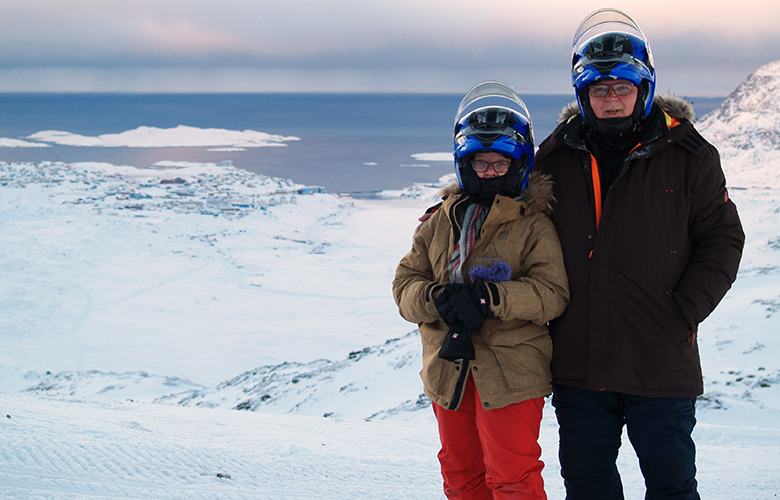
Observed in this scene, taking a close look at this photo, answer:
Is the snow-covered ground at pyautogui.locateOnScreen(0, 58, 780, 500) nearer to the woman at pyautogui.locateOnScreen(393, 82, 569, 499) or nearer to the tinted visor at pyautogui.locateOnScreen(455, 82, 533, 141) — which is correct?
the woman at pyautogui.locateOnScreen(393, 82, 569, 499)

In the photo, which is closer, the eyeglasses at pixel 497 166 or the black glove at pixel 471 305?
the black glove at pixel 471 305

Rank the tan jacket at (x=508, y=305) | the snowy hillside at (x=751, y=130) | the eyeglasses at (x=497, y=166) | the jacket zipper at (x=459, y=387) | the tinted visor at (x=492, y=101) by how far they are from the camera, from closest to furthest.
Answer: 1. the tan jacket at (x=508, y=305)
2. the jacket zipper at (x=459, y=387)
3. the eyeglasses at (x=497, y=166)
4. the tinted visor at (x=492, y=101)
5. the snowy hillside at (x=751, y=130)

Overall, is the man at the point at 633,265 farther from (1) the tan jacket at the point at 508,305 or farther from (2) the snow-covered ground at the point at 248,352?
(2) the snow-covered ground at the point at 248,352

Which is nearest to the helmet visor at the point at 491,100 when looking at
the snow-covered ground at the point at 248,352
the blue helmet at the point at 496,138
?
the blue helmet at the point at 496,138

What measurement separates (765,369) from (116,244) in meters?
30.2

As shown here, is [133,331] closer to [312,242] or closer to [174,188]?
[312,242]

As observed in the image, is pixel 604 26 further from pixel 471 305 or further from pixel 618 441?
pixel 618 441

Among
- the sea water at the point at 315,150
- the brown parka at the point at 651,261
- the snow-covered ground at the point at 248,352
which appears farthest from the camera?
the sea water at the point at 315,150

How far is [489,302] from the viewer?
2025 millimetres

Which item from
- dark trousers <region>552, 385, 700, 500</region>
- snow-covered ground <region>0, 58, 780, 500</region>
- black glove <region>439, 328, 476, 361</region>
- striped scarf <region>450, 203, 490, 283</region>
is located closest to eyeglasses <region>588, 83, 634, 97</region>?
striped scarf <region>450, 203, 490, 283</region>

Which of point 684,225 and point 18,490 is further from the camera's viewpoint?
point 18,490

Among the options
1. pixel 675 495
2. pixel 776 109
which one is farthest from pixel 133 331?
pixel 776 109

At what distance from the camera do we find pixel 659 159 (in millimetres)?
2033

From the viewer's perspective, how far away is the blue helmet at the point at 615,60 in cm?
209
